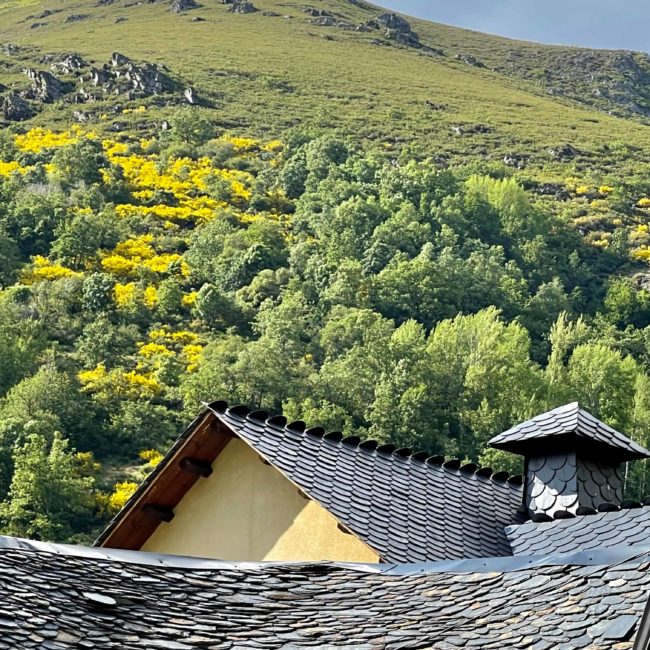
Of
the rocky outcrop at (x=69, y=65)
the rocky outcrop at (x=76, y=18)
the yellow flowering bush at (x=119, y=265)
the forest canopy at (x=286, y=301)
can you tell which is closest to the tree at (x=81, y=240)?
the forest canopy at (x=286, y=301)

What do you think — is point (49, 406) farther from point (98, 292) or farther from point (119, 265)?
point (119, 265)

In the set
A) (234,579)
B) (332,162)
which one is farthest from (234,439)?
(332,162)

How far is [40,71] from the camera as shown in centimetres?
15450

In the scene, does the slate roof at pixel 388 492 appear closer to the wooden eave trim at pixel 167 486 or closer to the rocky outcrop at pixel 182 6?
the wooden eave trim at pixel 167 486

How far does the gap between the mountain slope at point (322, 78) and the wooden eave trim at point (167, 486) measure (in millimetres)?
128327

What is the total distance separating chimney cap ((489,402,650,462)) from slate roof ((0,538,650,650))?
4880mm

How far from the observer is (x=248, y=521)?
12.5 m

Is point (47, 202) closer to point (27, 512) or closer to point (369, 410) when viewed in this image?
point (369, 410)

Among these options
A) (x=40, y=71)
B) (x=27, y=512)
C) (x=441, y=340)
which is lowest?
(x=27, y=512)

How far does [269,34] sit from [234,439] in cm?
17606

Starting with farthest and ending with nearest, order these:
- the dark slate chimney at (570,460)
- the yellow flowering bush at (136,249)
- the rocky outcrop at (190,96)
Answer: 1. the rocky outcrop at (190,96)
2. the yellow flowering bush at (136,249)
3. the dark slate chimney at (570,460)

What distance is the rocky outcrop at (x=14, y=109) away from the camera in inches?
5556

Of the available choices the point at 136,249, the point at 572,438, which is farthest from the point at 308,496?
the point at 136,249

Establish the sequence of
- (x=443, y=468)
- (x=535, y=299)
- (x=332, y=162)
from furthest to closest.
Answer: (x=332, y=162) → (x=535, y=299) → (x=443, y=468)
